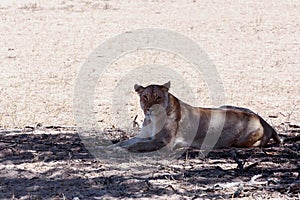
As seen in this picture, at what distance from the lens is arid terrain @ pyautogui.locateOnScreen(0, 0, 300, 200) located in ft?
19.4

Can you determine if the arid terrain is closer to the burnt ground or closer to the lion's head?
the burnt ground

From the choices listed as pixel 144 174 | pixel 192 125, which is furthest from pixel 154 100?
pixel 144 174

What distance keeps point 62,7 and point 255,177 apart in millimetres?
16341

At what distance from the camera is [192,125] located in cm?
738

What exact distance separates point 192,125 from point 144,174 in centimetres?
135

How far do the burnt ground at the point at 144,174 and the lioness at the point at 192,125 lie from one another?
0.20 metres

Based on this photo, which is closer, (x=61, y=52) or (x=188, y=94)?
(x=188, y=94)

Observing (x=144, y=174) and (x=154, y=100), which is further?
(x=154, y=100)

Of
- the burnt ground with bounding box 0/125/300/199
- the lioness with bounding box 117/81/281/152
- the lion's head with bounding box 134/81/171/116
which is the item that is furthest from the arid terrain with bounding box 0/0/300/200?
the lion's head with bounding box 134/81/171/116

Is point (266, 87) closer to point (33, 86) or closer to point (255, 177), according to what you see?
point (33, 86)

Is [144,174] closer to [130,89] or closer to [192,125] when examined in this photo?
[192,125]

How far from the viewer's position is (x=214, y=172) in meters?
6.23

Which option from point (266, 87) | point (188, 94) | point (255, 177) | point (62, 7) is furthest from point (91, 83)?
point (62, 7)

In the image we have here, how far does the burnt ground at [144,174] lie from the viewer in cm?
564
